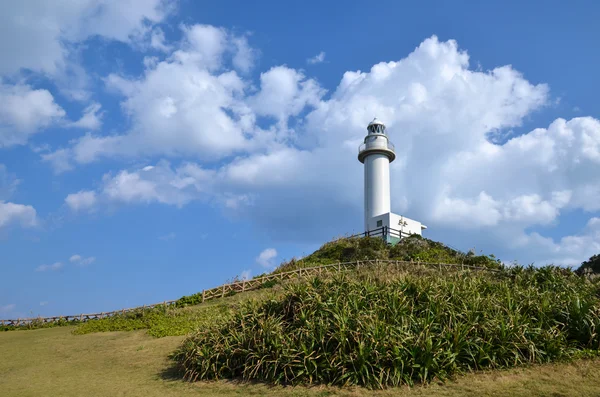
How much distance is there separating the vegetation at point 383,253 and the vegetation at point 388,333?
47.7 ft

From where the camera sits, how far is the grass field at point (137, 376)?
847 cm

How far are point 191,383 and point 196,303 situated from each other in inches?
484

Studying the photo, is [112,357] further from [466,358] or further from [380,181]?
[380,181]

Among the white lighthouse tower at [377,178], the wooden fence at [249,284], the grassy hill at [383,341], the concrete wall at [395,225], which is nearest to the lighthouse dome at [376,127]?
the white lighthouse tower at [377,178]

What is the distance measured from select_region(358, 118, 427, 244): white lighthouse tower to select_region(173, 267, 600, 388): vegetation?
2428 centimetres

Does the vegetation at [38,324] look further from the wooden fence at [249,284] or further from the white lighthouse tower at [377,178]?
the white lighthouse tower at [377,178]

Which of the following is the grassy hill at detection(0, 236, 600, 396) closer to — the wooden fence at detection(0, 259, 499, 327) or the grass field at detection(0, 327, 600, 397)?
the grass field at detection(0, 327, 600, 397)

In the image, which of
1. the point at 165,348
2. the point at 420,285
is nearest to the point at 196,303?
the point at 165,348

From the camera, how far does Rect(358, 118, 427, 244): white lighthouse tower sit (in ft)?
120

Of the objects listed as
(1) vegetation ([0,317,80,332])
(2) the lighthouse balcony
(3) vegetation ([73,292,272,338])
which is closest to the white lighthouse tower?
(2) the lighthouse balcony

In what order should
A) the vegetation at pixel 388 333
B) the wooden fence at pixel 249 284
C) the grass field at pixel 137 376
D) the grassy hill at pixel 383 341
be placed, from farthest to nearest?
1. the wooden fence at pixel 249 284
2. the vegetation at pixel 388 333
3. the grassy hill at pixel 383 341
4. the grass field at pixel 137 376

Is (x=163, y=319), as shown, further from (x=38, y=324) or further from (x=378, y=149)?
(x=378, y=149)

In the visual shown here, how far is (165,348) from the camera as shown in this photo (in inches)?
547

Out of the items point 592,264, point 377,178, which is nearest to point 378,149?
point 377,178
